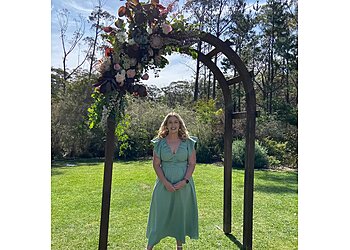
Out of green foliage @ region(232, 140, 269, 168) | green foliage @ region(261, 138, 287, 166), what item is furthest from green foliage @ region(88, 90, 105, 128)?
green foliage @ region(261, 138, 287, 166)

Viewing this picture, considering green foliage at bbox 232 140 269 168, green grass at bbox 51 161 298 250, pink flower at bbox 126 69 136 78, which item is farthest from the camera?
green foliage at bbox 232 140 269 168

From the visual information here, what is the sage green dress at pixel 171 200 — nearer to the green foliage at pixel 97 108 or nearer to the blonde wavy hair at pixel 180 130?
the blonde wavy hair at pixel 180 130

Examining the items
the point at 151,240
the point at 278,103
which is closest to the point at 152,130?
the point at 278,103

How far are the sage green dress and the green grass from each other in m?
0.58

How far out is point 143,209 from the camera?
4867 millimetres

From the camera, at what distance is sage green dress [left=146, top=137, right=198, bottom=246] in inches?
111

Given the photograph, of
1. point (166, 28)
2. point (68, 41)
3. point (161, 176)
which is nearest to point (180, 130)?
point (161, 176)

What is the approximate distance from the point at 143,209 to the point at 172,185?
2.24 meters

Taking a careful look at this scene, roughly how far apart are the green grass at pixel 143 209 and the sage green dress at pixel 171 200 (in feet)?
1.92

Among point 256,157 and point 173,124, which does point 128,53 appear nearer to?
point 173,124

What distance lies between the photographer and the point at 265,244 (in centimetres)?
343

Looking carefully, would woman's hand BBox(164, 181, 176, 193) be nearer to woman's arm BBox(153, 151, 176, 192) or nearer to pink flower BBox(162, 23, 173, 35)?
woman's arm BBox(153, 151, 176, 192)

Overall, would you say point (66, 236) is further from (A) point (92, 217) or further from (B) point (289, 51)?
(B) point (289, 51)

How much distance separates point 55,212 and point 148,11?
10.7ft
